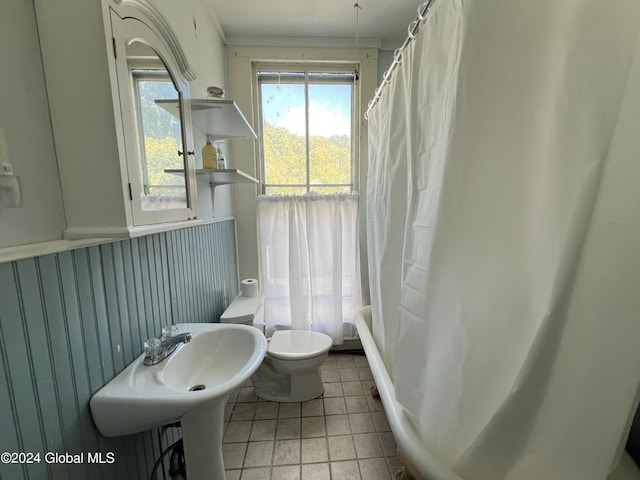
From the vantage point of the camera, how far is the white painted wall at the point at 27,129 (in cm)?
55

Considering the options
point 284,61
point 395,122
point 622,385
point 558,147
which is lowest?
point 622,385

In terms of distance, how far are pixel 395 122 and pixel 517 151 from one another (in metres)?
0.66

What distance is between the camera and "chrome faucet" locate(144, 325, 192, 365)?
0.93 metres

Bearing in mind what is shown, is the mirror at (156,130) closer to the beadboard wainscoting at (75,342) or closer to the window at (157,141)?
the window at (157,141)

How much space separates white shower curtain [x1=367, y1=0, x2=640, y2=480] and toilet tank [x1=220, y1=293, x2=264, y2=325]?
43.1 inches

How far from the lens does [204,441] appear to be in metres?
0.92

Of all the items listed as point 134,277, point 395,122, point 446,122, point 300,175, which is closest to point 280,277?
point 300,175

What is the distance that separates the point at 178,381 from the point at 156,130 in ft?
3.10

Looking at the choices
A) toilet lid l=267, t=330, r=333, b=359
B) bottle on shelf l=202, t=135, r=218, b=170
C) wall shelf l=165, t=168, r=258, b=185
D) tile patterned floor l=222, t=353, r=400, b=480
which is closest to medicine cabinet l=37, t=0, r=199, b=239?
wall shelf l=165, t=168, r=258, b=185

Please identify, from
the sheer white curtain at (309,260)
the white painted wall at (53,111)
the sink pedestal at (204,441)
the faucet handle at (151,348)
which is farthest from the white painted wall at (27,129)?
the sheer white curtain at (309,260)

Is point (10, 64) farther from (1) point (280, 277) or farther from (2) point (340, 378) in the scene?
(2) point (340, 378)

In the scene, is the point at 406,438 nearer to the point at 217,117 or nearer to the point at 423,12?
the point at 423,12

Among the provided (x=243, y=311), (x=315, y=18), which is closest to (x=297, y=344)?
(x=243, y=311)

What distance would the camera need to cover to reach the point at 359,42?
2.16 meters
